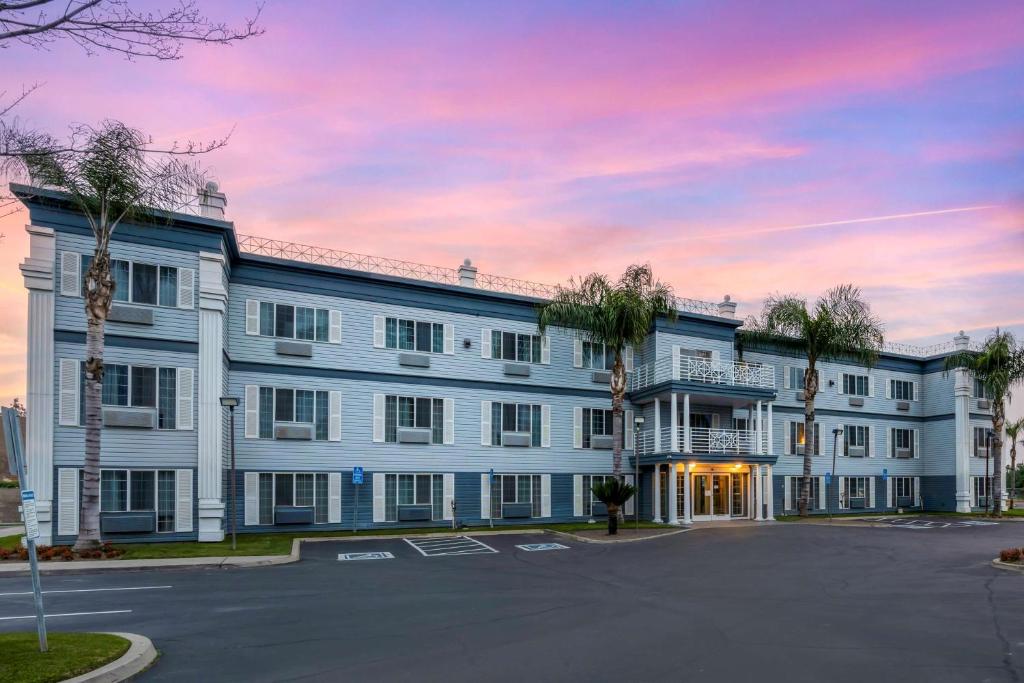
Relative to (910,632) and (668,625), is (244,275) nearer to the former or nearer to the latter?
(668,625)

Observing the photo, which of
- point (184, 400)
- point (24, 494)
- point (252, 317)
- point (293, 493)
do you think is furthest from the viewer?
point (252, 317)

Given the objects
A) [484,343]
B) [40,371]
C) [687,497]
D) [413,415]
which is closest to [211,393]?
[40,371]

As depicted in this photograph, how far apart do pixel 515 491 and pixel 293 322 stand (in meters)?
12.4

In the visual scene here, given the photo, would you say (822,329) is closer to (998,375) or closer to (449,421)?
(998,375)

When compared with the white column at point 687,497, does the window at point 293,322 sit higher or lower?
higher

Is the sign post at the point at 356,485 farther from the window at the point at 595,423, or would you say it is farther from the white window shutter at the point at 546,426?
the window at the point at 595,423

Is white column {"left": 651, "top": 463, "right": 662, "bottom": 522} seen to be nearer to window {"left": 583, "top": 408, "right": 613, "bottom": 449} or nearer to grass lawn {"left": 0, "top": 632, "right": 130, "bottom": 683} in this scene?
window {"left": 583, "top": 408, "right": 613, "bottom": 449}

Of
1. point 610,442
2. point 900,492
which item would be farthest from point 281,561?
point 900,492

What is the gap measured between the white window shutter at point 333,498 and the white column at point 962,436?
37.6 m

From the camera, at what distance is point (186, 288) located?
26.1 meters

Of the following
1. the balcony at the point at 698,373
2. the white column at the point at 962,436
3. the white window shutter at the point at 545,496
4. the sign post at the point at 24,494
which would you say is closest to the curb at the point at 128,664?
the sign post at the point at 24,494

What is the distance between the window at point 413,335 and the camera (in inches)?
1257

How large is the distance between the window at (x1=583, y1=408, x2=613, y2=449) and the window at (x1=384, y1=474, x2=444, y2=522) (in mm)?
7877

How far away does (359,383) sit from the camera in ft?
101
